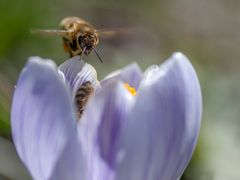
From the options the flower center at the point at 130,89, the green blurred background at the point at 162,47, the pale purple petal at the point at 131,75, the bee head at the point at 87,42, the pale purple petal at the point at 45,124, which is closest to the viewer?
the pale purple petal at the point at 45,124

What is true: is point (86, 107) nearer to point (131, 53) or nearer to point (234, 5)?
point (131, 53)

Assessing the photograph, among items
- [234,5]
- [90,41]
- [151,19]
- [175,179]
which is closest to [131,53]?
[151,19]

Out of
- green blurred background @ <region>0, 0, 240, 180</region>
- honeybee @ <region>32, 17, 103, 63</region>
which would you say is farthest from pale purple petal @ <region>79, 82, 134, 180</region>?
green blurred background @ <region>0, 0, 240, 180</region>

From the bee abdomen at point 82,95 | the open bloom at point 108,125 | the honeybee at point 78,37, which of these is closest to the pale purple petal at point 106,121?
the open bloom at point 108,125

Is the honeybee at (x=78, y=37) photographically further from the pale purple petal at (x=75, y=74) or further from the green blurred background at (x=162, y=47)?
the green blurred background at (x=162, y=47)

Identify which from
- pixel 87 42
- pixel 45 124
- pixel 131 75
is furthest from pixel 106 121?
pixel 87 42

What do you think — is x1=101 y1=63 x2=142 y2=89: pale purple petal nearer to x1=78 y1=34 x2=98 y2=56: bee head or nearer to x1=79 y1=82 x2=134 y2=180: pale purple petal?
x1=79 y1=82 x2=134 y2=180: pale purple petal
